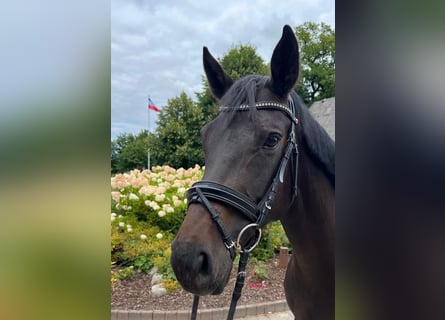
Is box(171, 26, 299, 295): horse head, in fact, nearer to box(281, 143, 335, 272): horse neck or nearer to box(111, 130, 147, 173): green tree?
box(281, 143, 335, 272): horse neck

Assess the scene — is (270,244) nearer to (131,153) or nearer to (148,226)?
(148,226)

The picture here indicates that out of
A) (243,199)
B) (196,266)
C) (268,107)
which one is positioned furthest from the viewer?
(268,107)

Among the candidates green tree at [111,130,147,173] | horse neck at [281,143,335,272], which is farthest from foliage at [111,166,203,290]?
horse neck at [281,143,335,272]

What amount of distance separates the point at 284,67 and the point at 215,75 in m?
0.42

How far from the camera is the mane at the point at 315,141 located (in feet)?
5.14

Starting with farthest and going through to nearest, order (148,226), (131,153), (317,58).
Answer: (317,58) < (131,153) < (148,226)

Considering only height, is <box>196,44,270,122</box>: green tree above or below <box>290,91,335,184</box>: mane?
above

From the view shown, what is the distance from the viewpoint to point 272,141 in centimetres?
133

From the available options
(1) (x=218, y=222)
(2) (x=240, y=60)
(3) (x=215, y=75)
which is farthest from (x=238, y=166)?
(2) (x=240, y=60)

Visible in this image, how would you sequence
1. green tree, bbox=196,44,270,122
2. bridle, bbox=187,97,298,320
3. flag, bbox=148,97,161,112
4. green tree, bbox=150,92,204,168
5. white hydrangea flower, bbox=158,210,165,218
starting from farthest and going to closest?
green tree, bbox=196,44,270,122
green tree, bbox=150,92,204,168
flag, bbox=148,97,161,112
white hydrangea flower, bbox=158,210,165,218
bridle, bbox=187,97,298,320

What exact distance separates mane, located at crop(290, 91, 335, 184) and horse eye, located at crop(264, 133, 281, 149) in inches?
11.3

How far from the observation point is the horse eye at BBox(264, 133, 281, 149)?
4.34 feet
